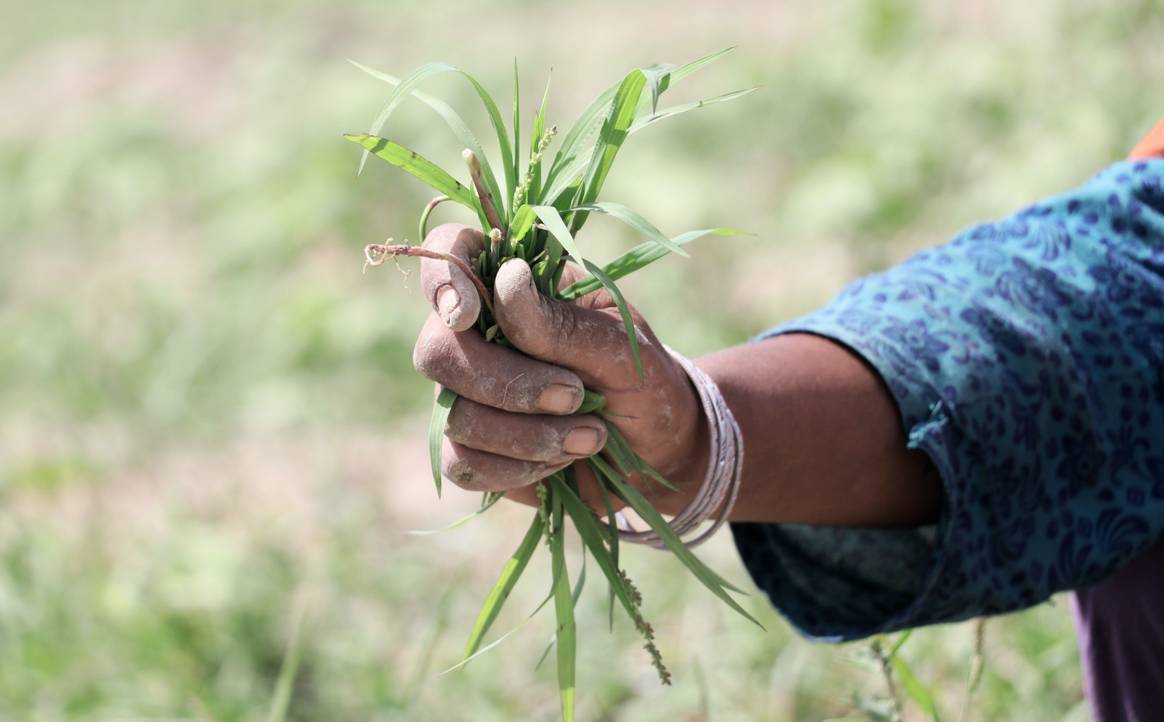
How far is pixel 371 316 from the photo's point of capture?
421cm

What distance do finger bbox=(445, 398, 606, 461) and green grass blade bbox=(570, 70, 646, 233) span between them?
0.71 feet

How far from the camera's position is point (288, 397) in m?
3.99

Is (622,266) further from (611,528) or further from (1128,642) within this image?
(1128,642)

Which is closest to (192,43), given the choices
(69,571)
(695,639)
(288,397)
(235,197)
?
(235,197)

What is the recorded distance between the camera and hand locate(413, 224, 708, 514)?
113cm

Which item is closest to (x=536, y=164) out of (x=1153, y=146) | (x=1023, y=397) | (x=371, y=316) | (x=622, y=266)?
(x=622, y=266)

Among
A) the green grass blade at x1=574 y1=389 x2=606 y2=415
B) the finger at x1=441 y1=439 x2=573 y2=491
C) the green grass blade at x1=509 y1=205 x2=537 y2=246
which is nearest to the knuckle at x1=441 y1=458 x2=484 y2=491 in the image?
the finger at x1=441 y1=439 x2=573 y2=491

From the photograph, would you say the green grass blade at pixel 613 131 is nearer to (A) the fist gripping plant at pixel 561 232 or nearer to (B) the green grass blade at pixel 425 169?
(A) the fist gripping plant at pixel 561 232

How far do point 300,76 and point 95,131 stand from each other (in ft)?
3.34

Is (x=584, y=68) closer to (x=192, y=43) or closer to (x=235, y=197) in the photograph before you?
(x=235, y=197)

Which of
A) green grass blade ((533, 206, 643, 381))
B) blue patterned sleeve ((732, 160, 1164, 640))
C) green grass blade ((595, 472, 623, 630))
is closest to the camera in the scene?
green grass blade ((533, 206, 643, 381))

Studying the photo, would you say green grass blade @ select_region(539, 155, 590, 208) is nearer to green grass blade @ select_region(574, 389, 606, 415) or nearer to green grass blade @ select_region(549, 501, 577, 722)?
green grass blade @ select_region(574, 389, 606, 415)

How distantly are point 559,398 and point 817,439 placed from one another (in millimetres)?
378

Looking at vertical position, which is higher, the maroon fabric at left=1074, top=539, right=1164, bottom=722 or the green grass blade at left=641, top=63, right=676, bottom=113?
the green grass blade at left=641, top=63, right=676, bottom=113
